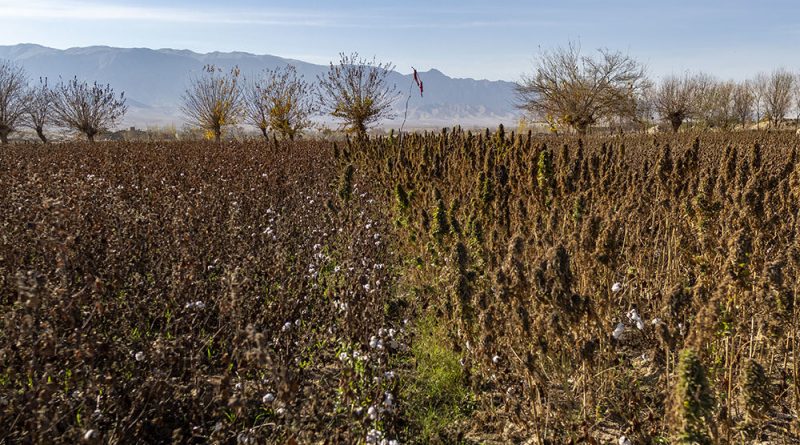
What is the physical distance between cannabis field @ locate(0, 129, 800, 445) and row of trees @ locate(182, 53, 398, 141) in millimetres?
19962

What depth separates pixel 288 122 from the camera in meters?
30.0

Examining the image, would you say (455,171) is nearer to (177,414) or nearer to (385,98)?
(177,414)

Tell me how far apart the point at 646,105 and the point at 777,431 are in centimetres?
5729

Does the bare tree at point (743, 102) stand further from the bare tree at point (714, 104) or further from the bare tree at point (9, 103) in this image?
the bare tree at point (9, 103)

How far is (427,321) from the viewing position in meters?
4.14

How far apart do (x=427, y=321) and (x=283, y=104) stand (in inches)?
1089

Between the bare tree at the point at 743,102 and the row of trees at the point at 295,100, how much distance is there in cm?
4620

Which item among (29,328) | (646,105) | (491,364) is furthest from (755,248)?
(646,105)

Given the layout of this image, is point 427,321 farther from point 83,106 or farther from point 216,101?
point 83,106

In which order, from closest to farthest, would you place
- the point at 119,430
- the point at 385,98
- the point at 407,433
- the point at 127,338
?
the point at 119,430 < the point at 407,433 < the point at 127,338 < the point at 385,98

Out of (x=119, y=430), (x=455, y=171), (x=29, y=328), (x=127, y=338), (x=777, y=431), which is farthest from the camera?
(x=455, y=171)

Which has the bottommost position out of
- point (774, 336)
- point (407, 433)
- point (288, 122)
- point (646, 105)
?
point (407, 433)

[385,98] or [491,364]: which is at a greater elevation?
[385,98]

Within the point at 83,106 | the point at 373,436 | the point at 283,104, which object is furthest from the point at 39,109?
the point at 373,436
